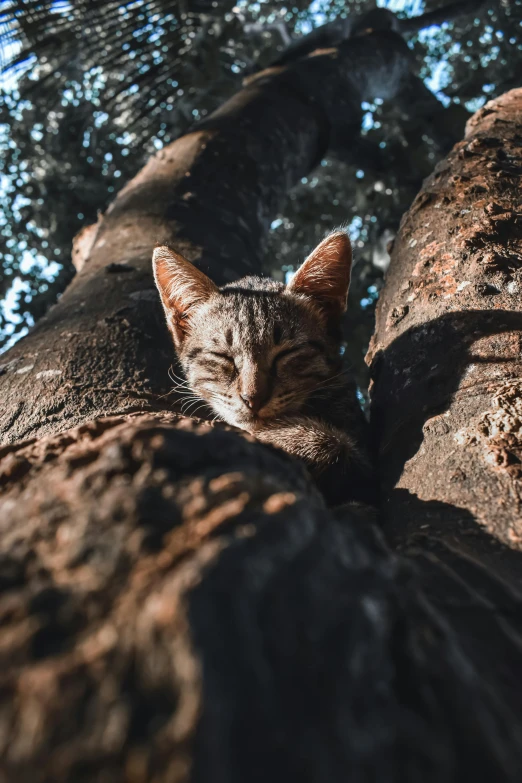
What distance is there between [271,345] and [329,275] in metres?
0.47

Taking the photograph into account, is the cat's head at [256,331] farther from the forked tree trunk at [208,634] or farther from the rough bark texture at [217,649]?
the rough bark texture at [217,649]

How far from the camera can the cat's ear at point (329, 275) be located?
8.74 ft

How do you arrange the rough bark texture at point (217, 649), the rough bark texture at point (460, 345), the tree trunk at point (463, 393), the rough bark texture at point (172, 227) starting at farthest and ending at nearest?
the rough bark texture at point (172, 227), the rough bark texture at point (460, 345), the tree trunk at point (463, 393), the rough bark texture at point (217, 649)

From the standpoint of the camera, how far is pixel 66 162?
190 inches

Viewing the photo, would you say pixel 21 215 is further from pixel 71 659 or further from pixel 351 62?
pixel 71 659

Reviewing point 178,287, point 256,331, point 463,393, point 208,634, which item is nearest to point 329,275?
point 256,331

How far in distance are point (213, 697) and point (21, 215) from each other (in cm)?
523

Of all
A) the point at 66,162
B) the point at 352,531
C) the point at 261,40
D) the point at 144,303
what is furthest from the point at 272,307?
the point at 261,40

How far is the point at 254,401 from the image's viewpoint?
228 cm

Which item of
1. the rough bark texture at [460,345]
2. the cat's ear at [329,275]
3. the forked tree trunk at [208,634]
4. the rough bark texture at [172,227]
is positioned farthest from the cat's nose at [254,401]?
the forked tree trunk at [208,634]

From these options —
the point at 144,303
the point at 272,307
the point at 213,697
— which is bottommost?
the point at 272,307

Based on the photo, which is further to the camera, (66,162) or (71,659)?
(66,162)

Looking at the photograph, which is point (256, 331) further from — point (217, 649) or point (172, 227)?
point (217, 649)

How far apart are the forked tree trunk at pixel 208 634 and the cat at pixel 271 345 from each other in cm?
115
